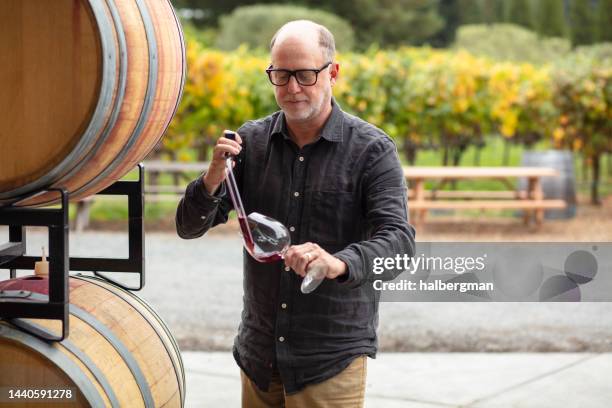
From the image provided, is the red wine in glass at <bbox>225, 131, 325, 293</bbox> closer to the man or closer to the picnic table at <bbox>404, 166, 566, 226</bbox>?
the man

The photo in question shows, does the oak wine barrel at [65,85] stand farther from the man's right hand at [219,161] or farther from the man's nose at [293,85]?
the man's nose at [293,85]

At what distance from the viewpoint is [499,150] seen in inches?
979

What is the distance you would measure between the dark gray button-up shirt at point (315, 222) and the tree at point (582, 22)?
98.8ft

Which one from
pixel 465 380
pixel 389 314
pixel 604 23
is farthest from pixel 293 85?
pixel 604 23

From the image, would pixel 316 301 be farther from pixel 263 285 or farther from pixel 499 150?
pixel 499 150

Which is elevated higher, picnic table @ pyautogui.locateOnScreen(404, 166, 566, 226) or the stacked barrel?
the stacked barrel

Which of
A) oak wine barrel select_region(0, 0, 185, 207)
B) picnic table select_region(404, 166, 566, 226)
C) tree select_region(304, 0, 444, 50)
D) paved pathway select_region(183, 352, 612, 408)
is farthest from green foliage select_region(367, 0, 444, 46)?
oak wine barrel select_region(0, 0, 185, 207)

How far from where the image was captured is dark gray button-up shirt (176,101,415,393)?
2.62 metres

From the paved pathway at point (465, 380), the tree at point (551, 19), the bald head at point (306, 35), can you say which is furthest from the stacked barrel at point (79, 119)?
the tree at point (551, 19)

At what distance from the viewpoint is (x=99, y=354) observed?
245cm

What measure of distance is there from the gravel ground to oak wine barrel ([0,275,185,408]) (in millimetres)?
3501

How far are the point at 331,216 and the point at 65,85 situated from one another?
810mm

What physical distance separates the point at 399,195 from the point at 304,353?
1.67ft

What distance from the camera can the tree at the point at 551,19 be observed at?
3238cm
